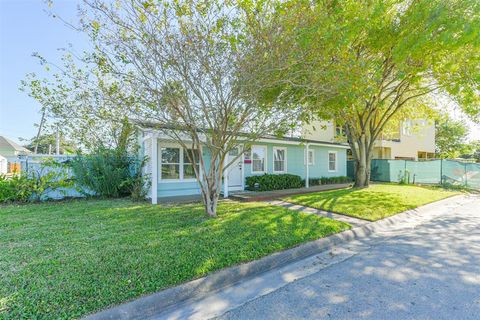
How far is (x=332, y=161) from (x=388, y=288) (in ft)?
48.3

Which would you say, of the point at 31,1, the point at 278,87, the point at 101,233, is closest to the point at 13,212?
the point at 101,233

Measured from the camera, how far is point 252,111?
235 inches

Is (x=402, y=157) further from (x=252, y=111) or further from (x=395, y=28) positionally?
(x=252, y=111)

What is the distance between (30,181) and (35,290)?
754 cm

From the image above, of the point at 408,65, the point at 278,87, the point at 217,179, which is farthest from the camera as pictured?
the point at 408,65

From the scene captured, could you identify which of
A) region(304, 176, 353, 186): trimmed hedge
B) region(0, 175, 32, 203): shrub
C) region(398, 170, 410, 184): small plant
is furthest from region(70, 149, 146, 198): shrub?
region(398, 170, 410, 184): small plant

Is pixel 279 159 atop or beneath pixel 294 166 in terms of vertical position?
atop

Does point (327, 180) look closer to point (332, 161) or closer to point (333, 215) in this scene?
point (332, 161)

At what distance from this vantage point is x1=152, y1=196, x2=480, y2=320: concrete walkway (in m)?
2.79

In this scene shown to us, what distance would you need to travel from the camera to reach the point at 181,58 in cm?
499

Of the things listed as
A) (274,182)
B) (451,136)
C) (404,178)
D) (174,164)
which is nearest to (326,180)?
(274,182)

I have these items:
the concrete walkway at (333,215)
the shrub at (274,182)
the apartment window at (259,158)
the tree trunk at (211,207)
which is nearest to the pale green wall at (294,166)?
the apartment window at (259,158)

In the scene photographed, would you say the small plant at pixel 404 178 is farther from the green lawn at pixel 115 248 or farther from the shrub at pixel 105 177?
the shrub at pixel 105 177

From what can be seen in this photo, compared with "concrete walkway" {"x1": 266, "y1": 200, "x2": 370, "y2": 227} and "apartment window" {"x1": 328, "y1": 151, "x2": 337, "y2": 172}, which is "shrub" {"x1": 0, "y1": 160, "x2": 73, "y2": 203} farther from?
"apartment window" {"x1": 328, "y1": 151, "x2": 337, "y2": 172}
